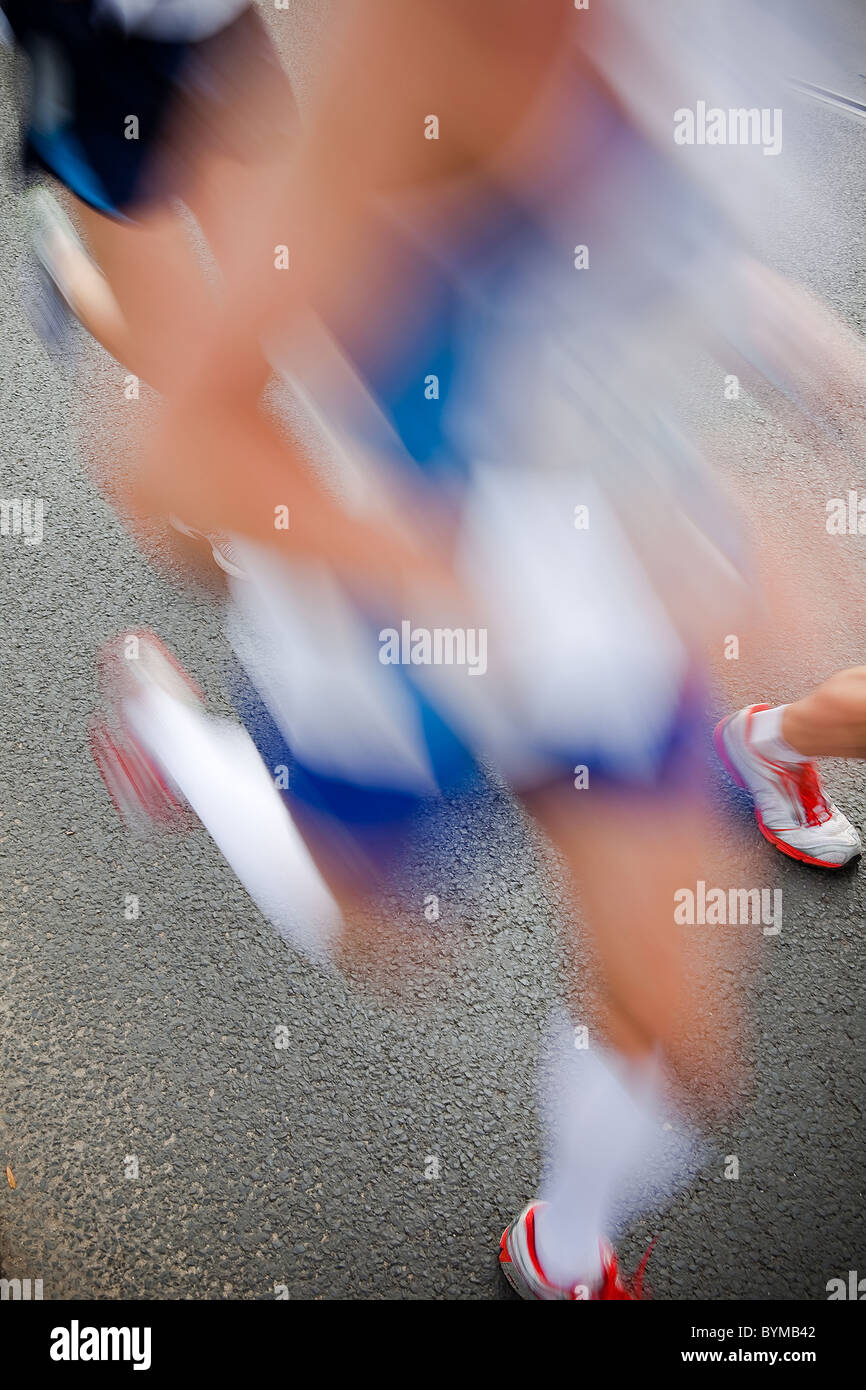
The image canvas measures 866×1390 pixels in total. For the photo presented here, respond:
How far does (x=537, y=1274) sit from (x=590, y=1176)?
0.21m

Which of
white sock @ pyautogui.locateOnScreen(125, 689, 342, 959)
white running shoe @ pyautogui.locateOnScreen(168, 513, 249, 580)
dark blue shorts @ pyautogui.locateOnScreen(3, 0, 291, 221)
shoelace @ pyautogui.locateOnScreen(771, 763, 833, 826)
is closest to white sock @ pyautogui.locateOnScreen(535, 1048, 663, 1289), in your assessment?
white sock @ pyautogui.locateOnScreen(125, 689, 342, 959)

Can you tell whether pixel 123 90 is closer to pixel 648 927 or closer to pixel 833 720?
pixel 833 720

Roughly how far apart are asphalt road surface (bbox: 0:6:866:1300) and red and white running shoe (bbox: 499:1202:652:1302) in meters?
0.04

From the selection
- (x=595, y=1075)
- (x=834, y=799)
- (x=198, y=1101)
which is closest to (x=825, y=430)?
(x=834, y=799)

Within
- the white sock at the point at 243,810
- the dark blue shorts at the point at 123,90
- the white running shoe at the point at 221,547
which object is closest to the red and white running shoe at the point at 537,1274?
the white sock at the point at 243,810

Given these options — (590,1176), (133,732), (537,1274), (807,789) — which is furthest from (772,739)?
(133,732)

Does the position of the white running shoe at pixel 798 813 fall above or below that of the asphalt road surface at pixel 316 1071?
above

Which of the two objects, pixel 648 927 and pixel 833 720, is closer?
pixel 833 720

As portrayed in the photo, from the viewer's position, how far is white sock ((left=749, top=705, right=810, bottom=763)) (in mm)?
2371

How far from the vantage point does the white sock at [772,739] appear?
2.37m

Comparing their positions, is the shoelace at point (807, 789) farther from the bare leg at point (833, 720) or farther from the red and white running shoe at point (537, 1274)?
the red and white running shoe at point (537, 1274)

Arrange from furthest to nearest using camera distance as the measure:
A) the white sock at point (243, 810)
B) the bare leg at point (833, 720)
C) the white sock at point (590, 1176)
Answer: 1. the white sock at point (243, 810)
2. the bare leg at point (833, 720)
3. the white sock at point (590, 1176)

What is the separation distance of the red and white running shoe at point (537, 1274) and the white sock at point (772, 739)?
115cm

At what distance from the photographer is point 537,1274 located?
182 cm
